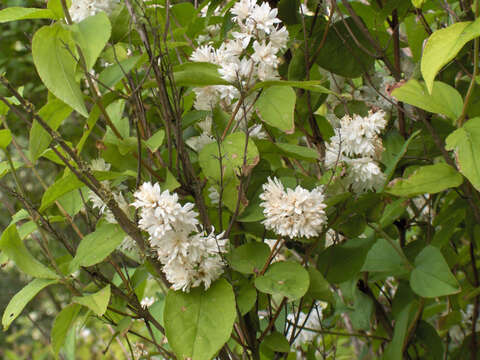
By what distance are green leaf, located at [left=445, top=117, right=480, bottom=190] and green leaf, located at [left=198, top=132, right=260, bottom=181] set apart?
29cm

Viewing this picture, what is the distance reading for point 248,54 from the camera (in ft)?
2.84

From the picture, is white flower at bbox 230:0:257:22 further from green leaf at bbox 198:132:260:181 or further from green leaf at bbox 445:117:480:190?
green leaf at bbox 445:117:480:190

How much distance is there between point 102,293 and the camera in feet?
2.40

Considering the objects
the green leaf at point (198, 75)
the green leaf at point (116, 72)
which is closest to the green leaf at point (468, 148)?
the green leaf at point (198, 75)

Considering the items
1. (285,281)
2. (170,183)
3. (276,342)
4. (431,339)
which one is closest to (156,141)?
(170,183)

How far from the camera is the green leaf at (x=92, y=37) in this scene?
0.65 m

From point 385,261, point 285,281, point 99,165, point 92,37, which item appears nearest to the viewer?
point 92,37

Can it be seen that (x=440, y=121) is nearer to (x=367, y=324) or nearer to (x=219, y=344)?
(x=367, y=324)

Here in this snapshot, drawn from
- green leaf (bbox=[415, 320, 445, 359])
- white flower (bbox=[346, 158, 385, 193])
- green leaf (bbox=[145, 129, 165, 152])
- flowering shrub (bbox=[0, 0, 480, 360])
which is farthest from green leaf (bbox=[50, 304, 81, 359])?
green leaf (bbox=[415, 320, 445, 359])

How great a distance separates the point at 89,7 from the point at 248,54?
290 millimetres

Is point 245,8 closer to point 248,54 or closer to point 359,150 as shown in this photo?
point 248,54

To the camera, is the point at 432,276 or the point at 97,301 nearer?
the point at 97,301

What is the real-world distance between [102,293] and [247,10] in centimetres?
49

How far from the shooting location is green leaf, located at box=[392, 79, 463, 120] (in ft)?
2.68
